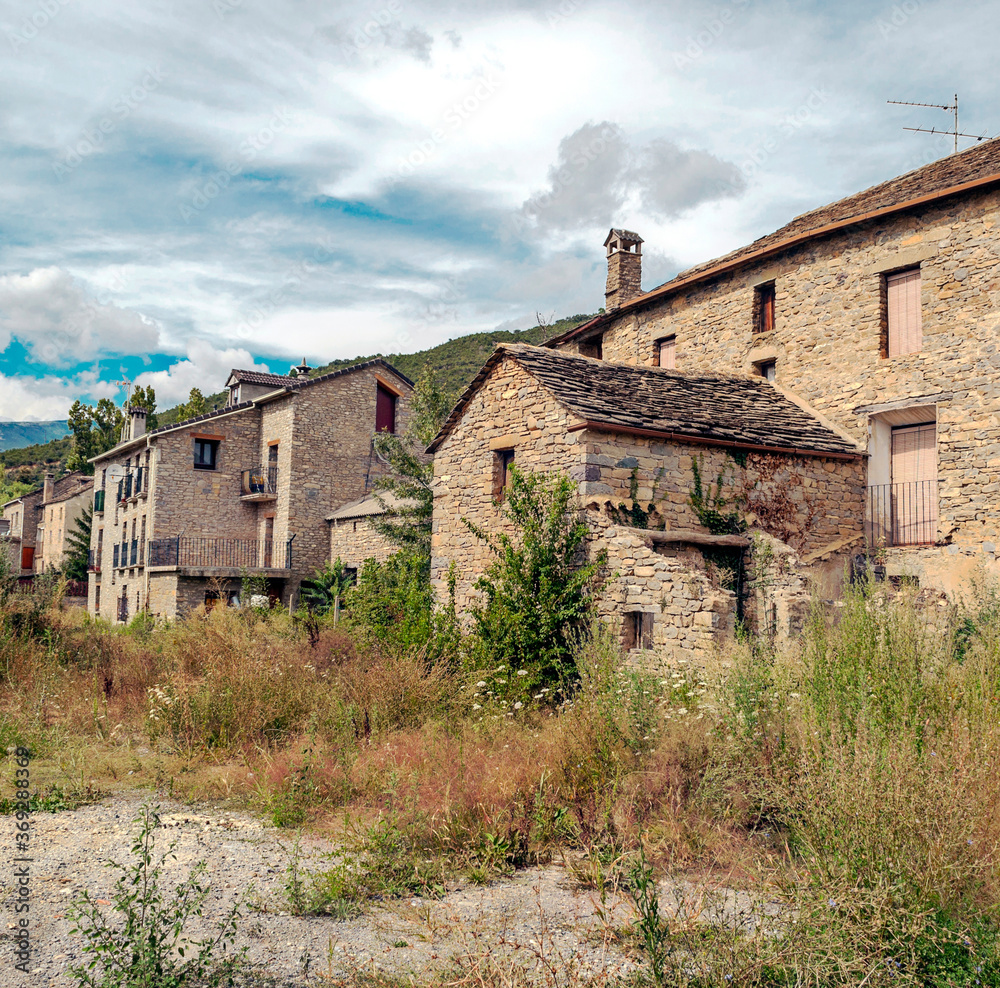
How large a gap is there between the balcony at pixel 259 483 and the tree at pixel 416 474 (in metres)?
7.99

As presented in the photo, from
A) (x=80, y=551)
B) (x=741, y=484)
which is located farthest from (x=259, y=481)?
(x=741, y=484)

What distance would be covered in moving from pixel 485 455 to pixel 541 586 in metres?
2.90

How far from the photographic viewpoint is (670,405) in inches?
475

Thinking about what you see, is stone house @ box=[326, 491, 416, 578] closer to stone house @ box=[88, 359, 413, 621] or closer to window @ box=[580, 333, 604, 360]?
stone house @ box=[88, 359, 413, 621]

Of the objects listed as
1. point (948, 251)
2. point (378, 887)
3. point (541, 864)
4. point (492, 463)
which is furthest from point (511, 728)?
point (948, 251)

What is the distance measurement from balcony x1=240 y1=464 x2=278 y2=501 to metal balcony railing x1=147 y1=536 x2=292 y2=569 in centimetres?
163

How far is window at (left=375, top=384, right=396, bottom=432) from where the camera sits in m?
28.4

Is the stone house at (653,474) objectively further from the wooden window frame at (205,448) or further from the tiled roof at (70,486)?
the tiled roof at (70,486)

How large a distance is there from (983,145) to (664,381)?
6.98 m

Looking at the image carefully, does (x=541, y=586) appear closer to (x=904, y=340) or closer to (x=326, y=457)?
(x=904, y=340)

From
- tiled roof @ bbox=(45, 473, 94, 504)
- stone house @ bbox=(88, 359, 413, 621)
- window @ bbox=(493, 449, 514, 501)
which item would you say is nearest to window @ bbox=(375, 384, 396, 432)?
stone house @ bbox=(88, 359, 413, 621)

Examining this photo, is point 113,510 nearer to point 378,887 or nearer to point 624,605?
point 624,605

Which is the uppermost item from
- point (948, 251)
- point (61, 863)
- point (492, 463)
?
point (948, 251)

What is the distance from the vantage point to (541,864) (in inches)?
204
